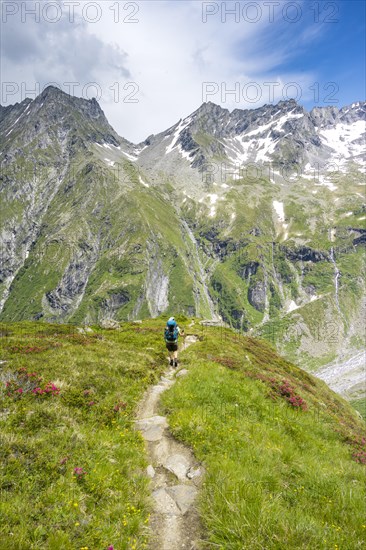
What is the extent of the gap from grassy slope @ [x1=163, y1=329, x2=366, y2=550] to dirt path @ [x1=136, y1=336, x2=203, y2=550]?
0.41 meters

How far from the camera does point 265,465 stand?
981 centimetres

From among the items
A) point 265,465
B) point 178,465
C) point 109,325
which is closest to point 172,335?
point 178,465

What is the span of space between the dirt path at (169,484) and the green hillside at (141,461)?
0.32 metres

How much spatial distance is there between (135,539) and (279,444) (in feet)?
22.6

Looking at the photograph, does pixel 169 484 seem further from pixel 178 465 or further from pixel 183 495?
pixel 178 465

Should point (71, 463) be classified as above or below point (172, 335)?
below

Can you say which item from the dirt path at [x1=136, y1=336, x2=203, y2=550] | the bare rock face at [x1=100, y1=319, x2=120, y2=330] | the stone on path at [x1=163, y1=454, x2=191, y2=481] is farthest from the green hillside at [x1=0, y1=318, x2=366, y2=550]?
the bare rock face at [x1=100, y1=319, x2=120, y2=330]

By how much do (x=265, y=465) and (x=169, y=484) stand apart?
2963 mm

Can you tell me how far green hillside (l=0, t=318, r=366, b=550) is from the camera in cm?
672

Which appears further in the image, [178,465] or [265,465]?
[178,465]

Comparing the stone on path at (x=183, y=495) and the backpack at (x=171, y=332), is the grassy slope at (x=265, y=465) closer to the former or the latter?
the stone on path at (x=183, y=495)

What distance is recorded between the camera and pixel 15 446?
339 inches

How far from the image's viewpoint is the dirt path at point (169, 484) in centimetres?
725

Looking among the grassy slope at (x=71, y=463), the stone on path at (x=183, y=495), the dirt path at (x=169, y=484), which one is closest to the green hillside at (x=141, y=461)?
the grassy slope at (x=71, y=463)
